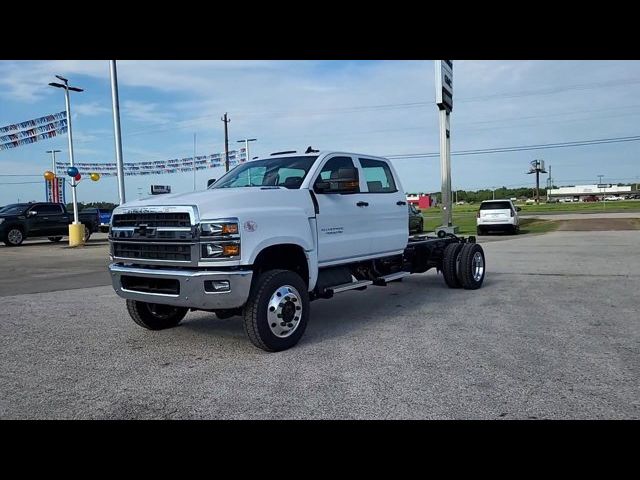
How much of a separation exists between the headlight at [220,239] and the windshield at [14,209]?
70.7 feet

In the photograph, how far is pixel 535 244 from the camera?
1931cm

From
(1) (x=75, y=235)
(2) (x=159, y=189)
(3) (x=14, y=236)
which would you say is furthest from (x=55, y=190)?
(2) (x=159, y=189)

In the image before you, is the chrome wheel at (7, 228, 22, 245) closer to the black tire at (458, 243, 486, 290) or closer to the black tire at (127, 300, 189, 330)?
the black tire at (127, 300, 189, 330)

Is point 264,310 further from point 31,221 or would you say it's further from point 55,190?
point 55,190

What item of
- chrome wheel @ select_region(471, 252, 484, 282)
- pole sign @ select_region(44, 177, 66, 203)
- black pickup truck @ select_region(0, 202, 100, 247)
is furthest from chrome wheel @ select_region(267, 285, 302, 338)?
pole sign @ select_region(44, 177, 66, 203)

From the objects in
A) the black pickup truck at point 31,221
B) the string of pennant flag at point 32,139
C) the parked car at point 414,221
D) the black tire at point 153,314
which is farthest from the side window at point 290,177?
the string of pennant flag at point 32,139

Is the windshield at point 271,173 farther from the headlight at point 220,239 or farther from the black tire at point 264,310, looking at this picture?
the headlight at point 220,239

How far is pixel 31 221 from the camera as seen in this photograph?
76.0ft

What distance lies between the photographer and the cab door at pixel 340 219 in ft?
20.2

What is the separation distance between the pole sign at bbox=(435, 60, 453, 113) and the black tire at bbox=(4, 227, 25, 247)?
19.3m

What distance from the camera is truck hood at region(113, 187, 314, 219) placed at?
5.08 m

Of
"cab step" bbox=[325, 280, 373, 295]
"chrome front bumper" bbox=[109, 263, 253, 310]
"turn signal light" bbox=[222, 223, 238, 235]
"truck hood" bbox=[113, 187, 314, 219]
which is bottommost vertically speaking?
"cab step" bbox=[325, 280, 373, 295]

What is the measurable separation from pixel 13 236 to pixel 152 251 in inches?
820
